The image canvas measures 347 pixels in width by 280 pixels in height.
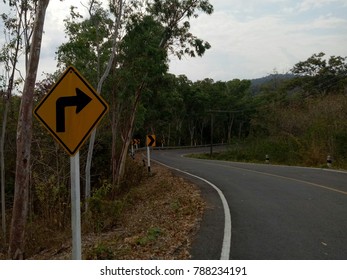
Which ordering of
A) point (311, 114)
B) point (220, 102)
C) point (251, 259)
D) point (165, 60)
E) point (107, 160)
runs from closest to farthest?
point (251, 259), point (165, 60), point (107, 160), point (311, 114), point (220, 102)

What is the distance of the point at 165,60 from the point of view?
818 inches

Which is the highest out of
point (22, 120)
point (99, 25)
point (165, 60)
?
point (99, 25)

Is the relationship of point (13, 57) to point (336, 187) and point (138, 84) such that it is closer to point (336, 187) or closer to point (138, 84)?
point (138, 84)

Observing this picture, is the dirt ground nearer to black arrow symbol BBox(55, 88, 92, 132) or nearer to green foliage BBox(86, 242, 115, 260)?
green foliage BBox(86, 242, 115, 260)

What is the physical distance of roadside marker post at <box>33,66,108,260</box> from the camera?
16.3ft

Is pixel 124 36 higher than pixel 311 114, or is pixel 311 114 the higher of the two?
pixel 124 36

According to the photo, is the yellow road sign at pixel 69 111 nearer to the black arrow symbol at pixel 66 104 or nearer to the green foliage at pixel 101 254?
the black arrow symbol at pixel 66 104

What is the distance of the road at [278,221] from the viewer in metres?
6.22

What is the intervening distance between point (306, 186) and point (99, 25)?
12130mm

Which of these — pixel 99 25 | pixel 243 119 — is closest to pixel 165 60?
pixel 99 25

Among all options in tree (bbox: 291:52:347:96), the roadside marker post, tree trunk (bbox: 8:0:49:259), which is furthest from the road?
tree (bbox: 291:52:347:96)

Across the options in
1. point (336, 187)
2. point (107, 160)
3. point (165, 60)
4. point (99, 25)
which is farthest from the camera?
point (107, 160)

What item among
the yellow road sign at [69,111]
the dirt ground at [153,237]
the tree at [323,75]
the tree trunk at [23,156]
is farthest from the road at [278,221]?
the tree at [323,75]

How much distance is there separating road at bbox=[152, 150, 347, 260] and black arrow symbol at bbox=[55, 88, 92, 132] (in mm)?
2893
